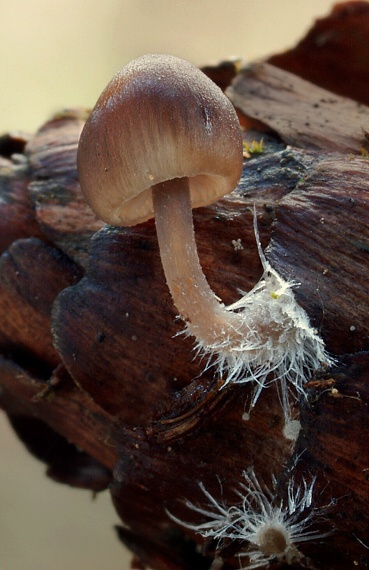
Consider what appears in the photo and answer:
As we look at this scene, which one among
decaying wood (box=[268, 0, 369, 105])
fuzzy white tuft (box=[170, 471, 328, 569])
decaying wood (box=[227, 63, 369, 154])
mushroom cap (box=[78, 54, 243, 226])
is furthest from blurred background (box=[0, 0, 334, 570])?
fuzzy white tuft (box=[170, 471, 328, 569])

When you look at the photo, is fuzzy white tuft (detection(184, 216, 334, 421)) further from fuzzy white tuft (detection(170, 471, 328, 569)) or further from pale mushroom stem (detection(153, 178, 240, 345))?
fuzzy white tuft (detection(170, 471, 328, 569))

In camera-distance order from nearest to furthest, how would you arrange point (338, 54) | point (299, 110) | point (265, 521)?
point (265, 521)
point (299, 110)
point (338, 54)

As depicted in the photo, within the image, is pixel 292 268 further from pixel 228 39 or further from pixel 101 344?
pixel 228 39

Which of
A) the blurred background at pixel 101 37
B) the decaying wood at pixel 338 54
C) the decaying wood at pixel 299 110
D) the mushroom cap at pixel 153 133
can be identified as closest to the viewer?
the mushroom cap at pixel 153 133

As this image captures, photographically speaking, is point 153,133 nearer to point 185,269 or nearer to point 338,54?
point 185,269

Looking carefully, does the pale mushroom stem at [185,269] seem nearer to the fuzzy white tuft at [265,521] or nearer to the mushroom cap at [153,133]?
the mushroom cap at [153,133]

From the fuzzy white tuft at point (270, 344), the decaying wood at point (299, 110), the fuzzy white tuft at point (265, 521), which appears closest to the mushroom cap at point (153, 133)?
the fuzzy white tuft at point (270, 344)

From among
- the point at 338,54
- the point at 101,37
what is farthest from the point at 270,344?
the point at 101,37
